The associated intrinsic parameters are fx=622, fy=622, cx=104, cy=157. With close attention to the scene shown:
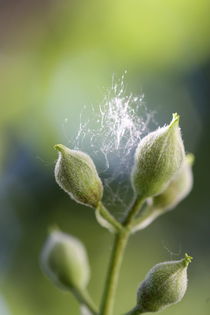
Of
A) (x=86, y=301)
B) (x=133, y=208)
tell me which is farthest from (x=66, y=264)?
(x=133, y=208)

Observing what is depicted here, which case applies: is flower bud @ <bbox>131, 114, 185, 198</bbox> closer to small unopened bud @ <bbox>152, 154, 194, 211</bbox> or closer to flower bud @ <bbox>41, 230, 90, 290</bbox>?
small unopened bud @ <bbox>152, 154, 194, 211</bbox>

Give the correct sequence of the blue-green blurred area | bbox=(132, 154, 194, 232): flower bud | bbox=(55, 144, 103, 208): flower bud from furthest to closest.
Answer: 1. the blue-green blurred area
2. bbox=(132, 154, 194, 232): flower bud
3. bbox=(55, 144, 103, 208): flower bud

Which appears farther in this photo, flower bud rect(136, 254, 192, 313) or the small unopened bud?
the small unopened bud

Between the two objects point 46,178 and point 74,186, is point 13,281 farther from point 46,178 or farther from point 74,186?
point 74,186

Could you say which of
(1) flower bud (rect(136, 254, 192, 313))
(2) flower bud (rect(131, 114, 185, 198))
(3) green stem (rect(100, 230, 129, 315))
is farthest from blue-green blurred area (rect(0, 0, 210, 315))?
(1) flower bud (rect(136, 254, 192, 313))

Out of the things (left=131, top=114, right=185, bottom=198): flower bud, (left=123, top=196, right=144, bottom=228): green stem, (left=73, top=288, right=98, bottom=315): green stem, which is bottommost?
(left=73, top=288, right=98, bottom=315): green stem

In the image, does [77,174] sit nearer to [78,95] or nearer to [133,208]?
[133,208]

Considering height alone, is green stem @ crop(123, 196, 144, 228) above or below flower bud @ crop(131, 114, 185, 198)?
below
